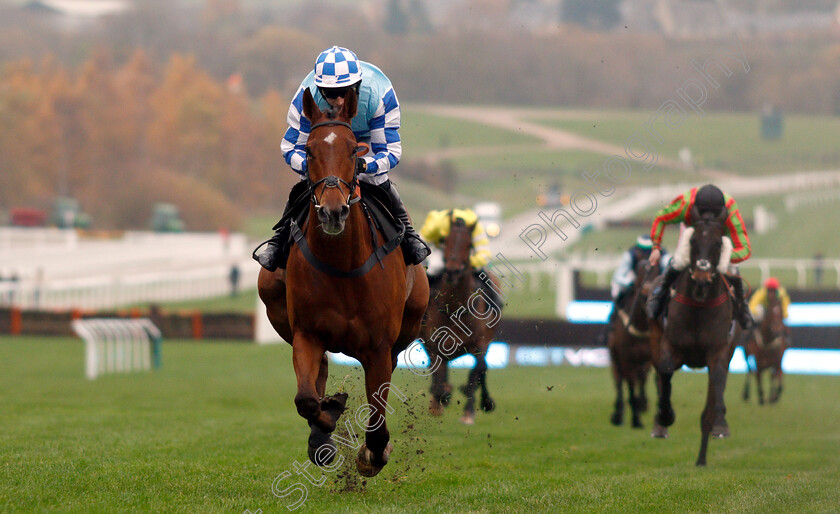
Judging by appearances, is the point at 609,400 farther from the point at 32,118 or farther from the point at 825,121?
the point at 825,121

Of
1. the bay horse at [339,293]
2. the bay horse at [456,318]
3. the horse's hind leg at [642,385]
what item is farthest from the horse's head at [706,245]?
the horse's hind leg at [642,385]

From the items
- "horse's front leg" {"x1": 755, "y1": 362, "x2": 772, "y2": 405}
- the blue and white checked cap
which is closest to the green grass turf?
"horse's front leg" {"x1": 755, "y1": 362, "x2": 772, "y2": 405}

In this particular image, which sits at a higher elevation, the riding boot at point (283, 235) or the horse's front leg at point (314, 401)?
the riding boot at point (283, 235)

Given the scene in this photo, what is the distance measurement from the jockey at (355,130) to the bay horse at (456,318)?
160 inches

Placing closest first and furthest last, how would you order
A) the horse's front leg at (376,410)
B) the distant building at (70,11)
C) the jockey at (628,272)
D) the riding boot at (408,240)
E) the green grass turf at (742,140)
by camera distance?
the horse's front leg at (376,410)
the riding boot at (408,240)
the jockey at (628,272)
the green grass turf at (742,140)
the distant building at (70,11)

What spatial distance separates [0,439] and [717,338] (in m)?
6.07

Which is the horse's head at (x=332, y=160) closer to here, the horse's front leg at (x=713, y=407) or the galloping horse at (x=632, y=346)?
the horse's front leg at (x=713, y=407)

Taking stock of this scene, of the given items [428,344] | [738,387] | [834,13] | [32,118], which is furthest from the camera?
[834,13]

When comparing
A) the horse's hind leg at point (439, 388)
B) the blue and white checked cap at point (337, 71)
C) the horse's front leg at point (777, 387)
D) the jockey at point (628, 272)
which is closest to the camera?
the blue and white checked cap at point (337, 71)

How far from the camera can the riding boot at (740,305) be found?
10.4 m

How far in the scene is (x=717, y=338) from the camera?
32.8ft

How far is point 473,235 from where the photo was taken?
12.0m

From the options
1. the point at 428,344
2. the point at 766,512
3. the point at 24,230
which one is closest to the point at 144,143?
the point at 24,230

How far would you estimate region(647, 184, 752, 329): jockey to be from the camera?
9.69m
